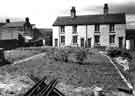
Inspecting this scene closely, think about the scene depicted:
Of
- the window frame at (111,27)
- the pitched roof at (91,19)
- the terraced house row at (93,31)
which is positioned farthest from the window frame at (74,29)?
the window frame at (111,27)

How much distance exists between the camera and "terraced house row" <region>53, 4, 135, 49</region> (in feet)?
106

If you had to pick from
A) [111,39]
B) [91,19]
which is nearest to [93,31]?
[91,19]

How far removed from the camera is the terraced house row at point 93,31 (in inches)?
1270

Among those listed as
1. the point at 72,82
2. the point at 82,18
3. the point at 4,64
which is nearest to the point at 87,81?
the point at 72,82

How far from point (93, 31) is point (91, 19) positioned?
10.4ft

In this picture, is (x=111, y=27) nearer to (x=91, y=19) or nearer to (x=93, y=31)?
(x=93, y=31)

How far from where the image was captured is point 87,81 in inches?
390

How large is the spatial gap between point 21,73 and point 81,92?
19.2ft

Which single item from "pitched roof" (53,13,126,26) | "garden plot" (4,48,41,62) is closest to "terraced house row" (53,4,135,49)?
"pitched roof" (53,13,126,26)

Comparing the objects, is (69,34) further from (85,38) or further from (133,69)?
(133,69)

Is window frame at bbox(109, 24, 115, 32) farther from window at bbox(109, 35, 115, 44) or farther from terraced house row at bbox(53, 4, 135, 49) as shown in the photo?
window at bbox(109, 35, 115, 44)

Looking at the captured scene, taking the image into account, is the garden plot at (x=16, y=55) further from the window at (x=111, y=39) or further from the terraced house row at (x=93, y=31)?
the window at (x=111, y=39)

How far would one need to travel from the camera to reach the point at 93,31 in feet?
110

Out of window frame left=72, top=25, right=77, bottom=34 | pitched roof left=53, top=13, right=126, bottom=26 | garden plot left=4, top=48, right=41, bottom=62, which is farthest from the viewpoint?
window frame left=72, top=25, right=77, bottom=34
